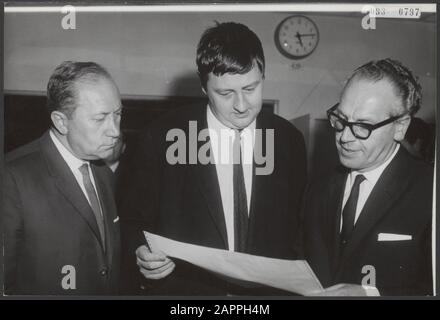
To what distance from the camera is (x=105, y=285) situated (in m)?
1.49

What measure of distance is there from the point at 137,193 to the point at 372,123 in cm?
67

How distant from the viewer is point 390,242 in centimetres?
146

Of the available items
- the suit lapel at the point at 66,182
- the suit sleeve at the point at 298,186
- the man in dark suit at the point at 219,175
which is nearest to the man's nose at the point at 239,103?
the man in dark suit at the point at 219,175

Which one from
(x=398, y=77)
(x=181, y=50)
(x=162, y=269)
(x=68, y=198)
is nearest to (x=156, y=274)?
(x=162, y=269)

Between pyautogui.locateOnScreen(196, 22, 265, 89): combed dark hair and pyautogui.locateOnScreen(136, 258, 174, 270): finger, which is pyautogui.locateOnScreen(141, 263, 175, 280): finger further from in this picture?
pyautogui.locateOnScreen(196, 22, 265, 89): combed dark hair

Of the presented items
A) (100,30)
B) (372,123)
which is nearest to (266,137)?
(372,123)

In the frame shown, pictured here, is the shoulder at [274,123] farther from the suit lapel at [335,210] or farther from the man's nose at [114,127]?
the man's nose at [114,127]

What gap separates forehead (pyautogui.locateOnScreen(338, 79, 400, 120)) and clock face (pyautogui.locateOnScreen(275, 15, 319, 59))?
7.0 inches

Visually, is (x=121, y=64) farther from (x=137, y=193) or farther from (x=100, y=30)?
(x=137, y=193)

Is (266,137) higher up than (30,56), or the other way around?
(30,56)

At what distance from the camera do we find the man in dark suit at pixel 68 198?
57.7 inches

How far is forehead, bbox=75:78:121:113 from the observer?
1468mm
